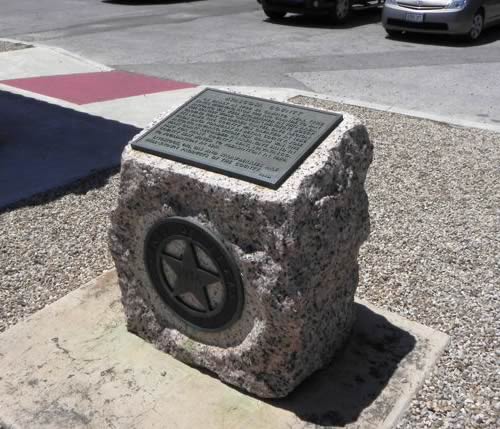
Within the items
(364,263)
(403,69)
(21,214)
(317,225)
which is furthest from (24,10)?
(317,225)

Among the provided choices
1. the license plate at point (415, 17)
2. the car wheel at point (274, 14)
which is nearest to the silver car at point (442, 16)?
the license plate at point (415, 17)

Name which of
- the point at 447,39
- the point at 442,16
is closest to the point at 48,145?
the point at 442,16

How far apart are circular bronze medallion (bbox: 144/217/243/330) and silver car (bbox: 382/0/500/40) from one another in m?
10.2

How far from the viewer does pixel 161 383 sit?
312cm

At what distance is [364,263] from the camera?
4305 millimetres

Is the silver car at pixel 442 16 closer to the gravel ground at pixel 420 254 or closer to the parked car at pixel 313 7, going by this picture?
the parked car at pixel 313 7

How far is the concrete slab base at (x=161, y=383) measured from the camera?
2.90 meters

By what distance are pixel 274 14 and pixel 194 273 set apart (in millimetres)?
13009

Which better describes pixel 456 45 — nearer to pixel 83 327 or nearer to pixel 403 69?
pixel 403 69

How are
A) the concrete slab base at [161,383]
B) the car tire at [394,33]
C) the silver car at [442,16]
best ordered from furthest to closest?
the car tire at [394,33] → the silver car at [442,16] → the concrete slab base at [161,383]

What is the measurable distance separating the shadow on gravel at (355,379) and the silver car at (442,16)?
9542 mm

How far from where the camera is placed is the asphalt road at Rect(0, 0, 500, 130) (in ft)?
28.5

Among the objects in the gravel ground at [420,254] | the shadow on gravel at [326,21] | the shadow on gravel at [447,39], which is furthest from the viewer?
the shadow on gravel at [326,21]

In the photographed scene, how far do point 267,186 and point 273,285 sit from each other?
44cm
